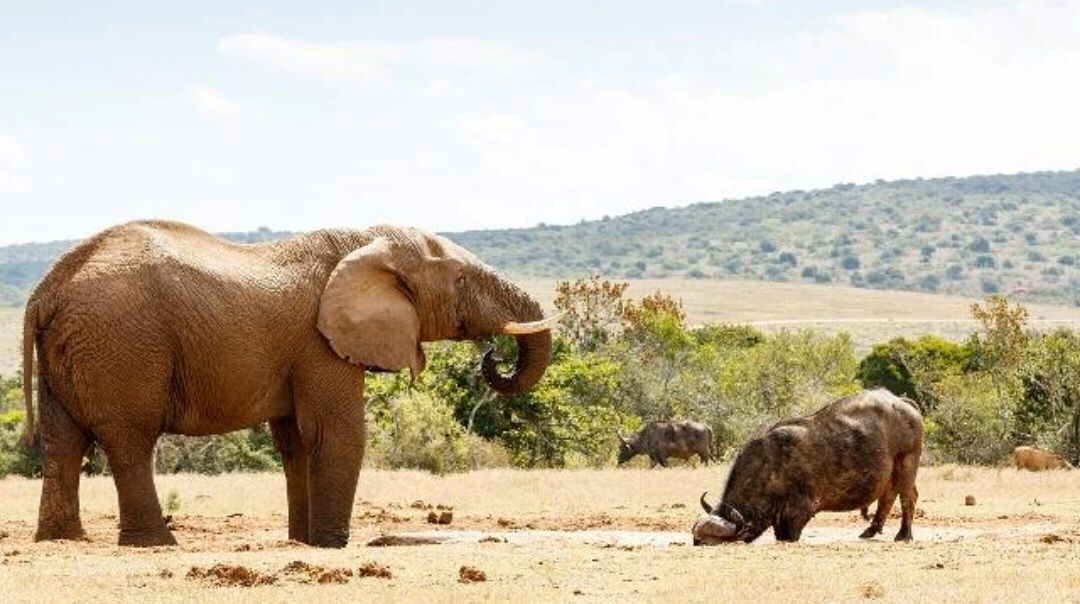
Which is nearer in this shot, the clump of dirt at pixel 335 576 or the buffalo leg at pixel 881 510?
the clump of dirt at pixel 335 576

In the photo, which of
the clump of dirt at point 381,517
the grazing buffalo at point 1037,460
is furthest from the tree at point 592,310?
the clump of dirt at point 381,517

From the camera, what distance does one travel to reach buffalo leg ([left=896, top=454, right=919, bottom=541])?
62.0ft

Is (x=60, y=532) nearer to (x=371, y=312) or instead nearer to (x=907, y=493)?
(x=371, y=312)

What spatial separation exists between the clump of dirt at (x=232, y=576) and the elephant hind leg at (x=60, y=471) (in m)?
4.04

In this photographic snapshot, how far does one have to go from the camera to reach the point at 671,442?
41.7 m

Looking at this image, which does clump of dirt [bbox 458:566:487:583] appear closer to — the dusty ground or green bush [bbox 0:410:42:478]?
the dusty ground

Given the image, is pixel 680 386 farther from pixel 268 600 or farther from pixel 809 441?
pixel 268 600

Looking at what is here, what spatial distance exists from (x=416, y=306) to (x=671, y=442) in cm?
2288

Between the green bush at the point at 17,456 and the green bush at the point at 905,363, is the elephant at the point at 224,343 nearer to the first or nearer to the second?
the green bush at the point at 17,456

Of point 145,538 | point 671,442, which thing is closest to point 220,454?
point 671,442

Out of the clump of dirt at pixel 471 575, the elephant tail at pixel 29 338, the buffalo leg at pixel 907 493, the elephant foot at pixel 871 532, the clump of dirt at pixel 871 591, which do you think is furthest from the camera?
the elephant foot at pixel 871 532

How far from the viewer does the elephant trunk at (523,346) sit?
19.8 metres

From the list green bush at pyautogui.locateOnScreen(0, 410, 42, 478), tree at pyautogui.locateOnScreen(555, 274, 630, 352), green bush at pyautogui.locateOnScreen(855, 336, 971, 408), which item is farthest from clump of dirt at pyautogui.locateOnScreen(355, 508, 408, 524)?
tree at pyautogui.locateOnScreen(555, 274, 630, 352)

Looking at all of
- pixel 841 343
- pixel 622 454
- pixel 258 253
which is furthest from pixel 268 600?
pixel 841 343
